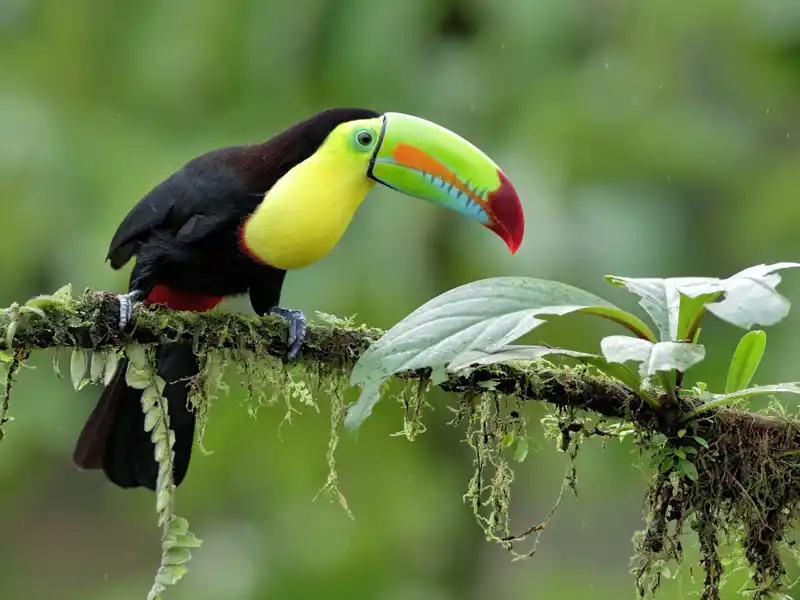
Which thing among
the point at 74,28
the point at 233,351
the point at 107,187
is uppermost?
the point at 74,28

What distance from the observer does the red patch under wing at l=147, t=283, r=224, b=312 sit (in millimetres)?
2398

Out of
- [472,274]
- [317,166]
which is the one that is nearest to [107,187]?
[472,274]

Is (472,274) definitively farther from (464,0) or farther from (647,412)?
(647,412)

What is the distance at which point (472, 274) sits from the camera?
3.70 m

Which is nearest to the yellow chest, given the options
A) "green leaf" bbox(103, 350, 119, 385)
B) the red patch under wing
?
the red patch under wing

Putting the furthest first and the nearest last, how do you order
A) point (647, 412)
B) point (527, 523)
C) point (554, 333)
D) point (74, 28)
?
point (527, 523), point (74, 28), point (554, 333), point (647, 412)

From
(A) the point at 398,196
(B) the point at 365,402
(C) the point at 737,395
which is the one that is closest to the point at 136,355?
(B) the point at 365,402

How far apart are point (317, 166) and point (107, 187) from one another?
2062 millimetres

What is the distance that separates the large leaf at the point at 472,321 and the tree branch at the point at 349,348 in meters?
0.15

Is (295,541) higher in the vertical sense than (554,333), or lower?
lower

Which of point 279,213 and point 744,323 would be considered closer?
point 744,323

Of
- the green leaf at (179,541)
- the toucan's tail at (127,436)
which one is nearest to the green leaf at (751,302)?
the green leaf at (179,541)

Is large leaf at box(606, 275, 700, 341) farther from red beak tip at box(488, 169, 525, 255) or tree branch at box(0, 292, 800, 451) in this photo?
red beak tip at box(488, 169, 525, 255)

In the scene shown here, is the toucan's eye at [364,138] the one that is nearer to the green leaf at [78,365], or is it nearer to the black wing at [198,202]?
the black wing at [198,202]
